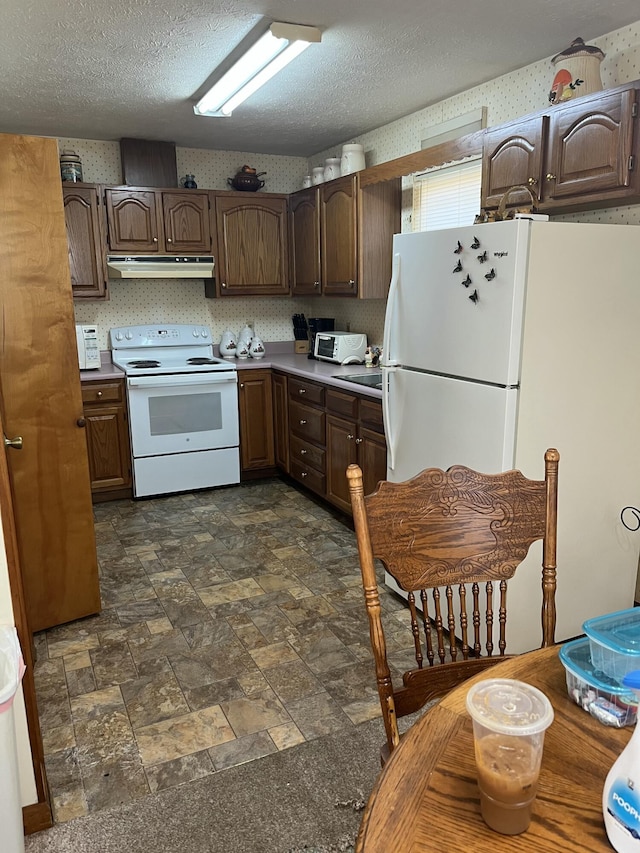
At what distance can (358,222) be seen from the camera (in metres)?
4.08

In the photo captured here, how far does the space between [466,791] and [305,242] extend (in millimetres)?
4391

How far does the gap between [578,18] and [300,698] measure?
112 inches

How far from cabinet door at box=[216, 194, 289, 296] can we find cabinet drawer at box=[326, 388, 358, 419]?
1439 millimetres

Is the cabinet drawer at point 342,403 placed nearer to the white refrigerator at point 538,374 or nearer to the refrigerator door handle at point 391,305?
the refrigerator door handle at point 391,305

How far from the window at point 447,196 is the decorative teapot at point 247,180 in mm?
1445

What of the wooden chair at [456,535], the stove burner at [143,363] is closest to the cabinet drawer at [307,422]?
the stove burner at [143,363]

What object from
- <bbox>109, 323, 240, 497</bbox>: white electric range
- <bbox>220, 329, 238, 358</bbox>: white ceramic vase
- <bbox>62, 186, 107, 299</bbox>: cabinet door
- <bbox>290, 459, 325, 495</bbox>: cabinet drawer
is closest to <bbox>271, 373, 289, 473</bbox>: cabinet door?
<bbox>290, 459, 325, 495</bbox>: cabinet drawer

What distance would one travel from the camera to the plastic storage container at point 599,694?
3.05 feet

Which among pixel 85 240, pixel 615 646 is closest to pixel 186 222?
pixel 85 240

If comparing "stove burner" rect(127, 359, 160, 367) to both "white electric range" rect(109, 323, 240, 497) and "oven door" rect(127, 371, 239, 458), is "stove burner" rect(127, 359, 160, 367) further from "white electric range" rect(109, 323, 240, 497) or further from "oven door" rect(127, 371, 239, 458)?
"oven door" rect(127, 371, 239, 458)

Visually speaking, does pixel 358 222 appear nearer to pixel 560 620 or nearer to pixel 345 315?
pixel 345 315

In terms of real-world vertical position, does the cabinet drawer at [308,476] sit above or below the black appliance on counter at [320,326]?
below

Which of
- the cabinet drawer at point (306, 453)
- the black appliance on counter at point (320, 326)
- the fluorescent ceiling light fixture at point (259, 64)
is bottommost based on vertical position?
the cabinet drawer at point (306, 453)

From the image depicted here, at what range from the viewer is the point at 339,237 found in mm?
4309
